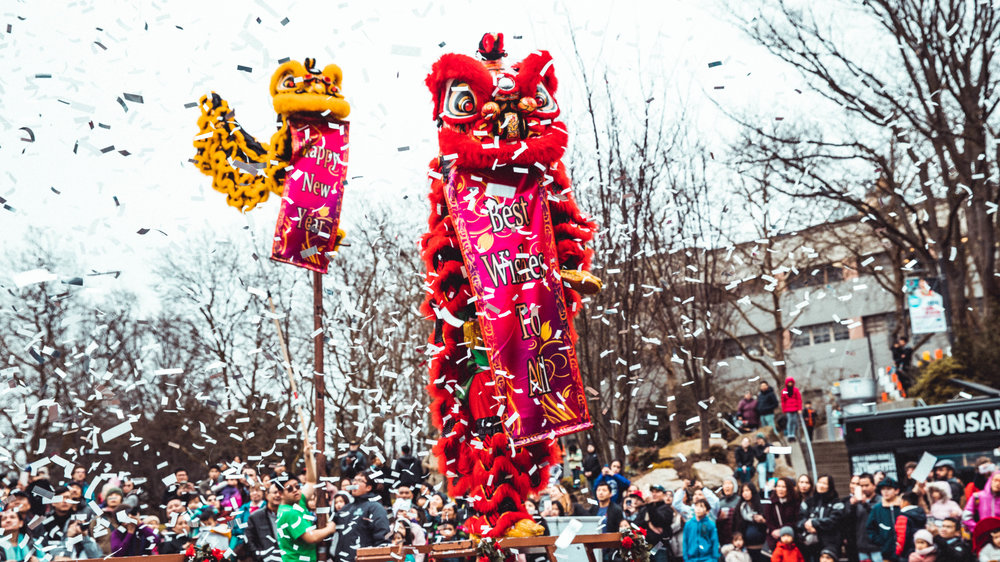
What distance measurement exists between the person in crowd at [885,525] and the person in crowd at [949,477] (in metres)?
0.66

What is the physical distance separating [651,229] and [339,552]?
6506mm

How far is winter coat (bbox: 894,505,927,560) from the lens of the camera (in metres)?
8.01

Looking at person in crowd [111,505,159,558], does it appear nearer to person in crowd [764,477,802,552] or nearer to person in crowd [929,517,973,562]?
Answer: person in crowd [764,477,802,552]

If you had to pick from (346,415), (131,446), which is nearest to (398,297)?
(346,415)

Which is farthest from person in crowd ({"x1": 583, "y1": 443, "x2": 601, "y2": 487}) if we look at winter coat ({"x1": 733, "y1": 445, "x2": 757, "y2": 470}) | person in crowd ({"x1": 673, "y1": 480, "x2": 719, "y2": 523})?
winter coat ({"x1": 733, "y1": 445, "x2": 757, "y2": 470})

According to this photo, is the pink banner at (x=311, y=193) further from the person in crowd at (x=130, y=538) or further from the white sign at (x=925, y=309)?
the white sign at (x=925, y=309)

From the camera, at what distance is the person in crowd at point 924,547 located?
7586 millimetres

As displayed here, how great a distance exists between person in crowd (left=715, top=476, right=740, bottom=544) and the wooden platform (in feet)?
11.6

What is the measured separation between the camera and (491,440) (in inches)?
274

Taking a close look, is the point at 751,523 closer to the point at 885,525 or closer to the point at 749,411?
the point at 885,525

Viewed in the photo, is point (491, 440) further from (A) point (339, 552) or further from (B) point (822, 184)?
(B) point (822, 184)

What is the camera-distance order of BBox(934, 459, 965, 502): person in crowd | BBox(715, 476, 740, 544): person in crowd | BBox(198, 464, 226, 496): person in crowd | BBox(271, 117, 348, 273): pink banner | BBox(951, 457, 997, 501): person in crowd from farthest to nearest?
BBox(198, 464, 226, 496): person in crowd → BBox(715, 476, 740, 544): person in crowd → BBox(271, 117, 348, 273): pink banner → BBox(951, 457, 997, 501): person in crowd → BBox(934, 459, 965, 502): person in crowd

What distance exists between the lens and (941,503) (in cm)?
824

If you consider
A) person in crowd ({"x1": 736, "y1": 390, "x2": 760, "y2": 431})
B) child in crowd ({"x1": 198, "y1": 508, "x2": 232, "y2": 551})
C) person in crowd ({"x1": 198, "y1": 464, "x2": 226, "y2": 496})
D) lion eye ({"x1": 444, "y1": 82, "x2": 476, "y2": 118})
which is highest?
lion eye ({"x1": 444, "y1": 82, "x2": 476, "y2": 118})
